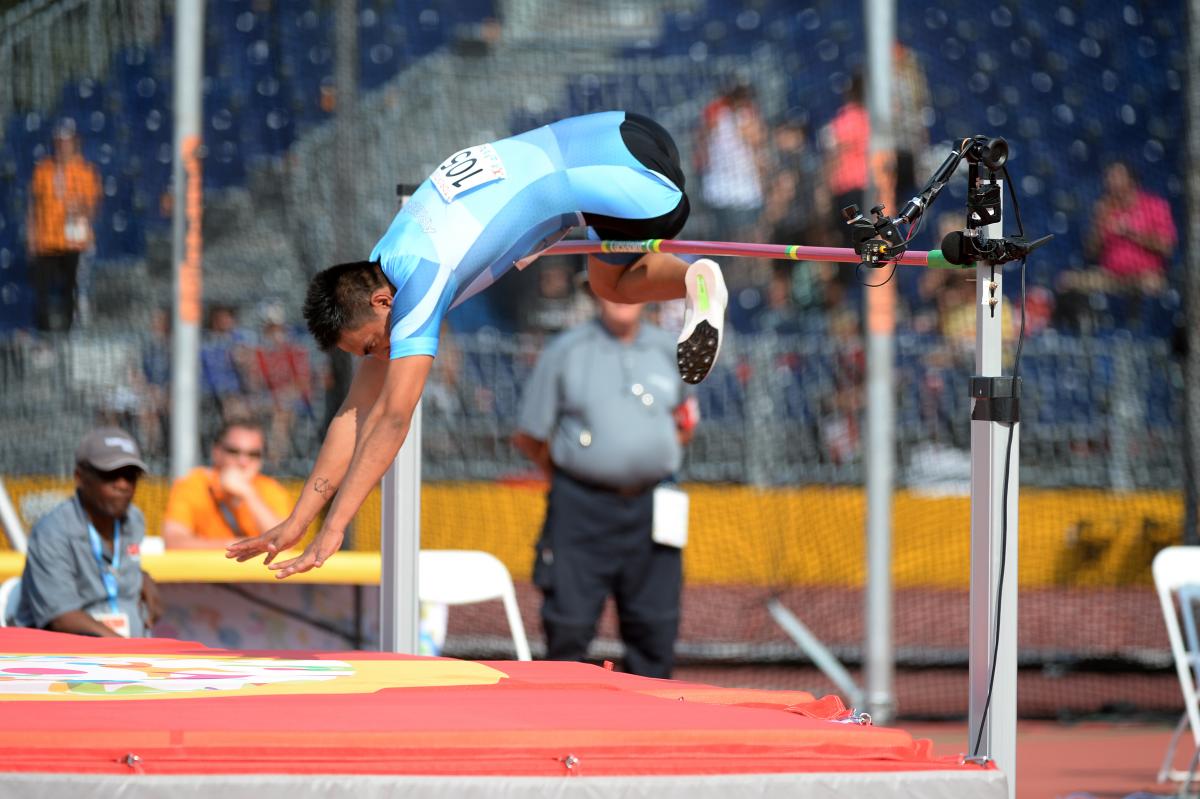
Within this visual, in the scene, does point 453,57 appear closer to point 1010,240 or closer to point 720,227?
point 720,227

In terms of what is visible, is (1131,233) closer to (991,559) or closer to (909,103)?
(909,103)

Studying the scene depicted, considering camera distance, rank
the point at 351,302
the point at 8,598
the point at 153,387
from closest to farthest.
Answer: the point at 351,302 < the point at 8,598 < the point at 153,387

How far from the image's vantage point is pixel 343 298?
432 centimetres

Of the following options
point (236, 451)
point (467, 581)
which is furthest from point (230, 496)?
point (467, 581)

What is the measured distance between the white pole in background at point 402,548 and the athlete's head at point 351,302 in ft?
2.39

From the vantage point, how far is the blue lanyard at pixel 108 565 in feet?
17.9

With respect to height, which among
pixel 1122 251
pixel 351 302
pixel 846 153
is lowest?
pixel 351 302

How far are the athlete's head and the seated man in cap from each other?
1.43 metres

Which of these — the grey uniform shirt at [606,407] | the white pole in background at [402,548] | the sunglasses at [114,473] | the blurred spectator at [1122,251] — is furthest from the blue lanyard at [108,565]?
the blurred spectator at [1122,251]

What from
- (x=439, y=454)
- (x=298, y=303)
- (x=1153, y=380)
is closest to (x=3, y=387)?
(x=298, y=303)

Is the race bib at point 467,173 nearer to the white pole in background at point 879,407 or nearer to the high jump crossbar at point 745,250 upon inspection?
the high jump crossbar at point 745,250

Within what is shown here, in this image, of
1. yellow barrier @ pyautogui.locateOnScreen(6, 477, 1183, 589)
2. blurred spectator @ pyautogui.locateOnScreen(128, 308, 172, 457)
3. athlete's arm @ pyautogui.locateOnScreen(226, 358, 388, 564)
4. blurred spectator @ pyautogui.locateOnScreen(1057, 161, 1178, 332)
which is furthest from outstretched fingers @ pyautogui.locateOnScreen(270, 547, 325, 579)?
blurred spectator @ pyautogui.locateOnScreen(1057, 161, 1178, 332)

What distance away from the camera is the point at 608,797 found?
10.4 feet

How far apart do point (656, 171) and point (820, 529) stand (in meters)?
4.14
